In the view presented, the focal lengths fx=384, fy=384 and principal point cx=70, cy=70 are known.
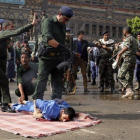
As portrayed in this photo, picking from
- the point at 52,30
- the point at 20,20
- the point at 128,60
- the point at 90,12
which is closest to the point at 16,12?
the point at 20,20

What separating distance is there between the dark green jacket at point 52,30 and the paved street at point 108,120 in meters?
1.50

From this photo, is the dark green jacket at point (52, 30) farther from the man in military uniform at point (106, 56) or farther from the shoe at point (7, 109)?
the man in military uniform at point (106, 56)

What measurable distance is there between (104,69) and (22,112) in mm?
4702

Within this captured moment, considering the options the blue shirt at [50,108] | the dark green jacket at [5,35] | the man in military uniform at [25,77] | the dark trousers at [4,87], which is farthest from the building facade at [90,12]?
the blue shirt at [50,108]

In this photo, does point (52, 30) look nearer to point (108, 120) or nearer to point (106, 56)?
point (108, 120)

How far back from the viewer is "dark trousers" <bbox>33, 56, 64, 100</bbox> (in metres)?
6.80

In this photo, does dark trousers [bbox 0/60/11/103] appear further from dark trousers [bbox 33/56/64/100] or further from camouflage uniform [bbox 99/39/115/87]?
camouflage uniform [bbox 99/39/115/87]

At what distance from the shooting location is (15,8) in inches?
1891

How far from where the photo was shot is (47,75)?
22.5ft

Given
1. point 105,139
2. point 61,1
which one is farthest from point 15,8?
point 105,139

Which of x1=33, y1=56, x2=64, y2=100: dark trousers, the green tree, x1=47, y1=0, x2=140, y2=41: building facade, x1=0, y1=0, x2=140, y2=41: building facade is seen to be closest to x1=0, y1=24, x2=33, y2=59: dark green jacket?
x1=33, y1=56, x2=64, y2=100: dark trousers

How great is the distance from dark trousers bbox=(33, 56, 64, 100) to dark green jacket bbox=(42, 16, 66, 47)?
31cm

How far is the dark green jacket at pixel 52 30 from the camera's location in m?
6.56

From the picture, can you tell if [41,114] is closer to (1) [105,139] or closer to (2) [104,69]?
(1) [105,139]
